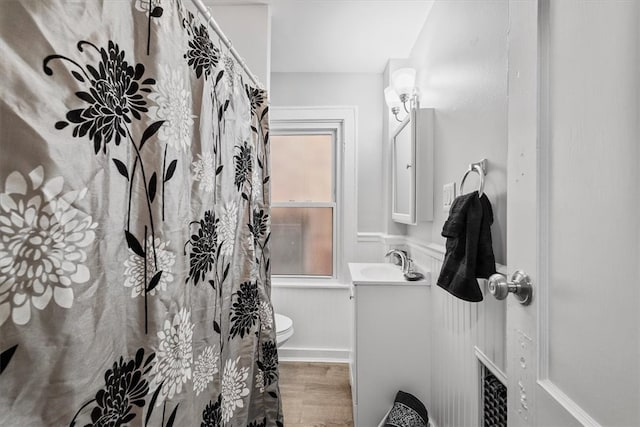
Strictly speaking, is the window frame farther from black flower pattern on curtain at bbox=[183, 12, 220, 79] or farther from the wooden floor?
black flower pattern on curtain at bbox=[183, 12, 220, 79]

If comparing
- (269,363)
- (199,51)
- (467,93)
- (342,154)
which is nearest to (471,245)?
(467,93)

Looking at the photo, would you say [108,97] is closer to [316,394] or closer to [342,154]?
[316,394]

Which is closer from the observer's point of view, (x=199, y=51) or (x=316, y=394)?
(x=199, y=51)

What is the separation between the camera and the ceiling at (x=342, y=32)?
199cm

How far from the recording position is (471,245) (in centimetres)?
118

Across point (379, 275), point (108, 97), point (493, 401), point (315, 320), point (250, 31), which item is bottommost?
point (315, 320)

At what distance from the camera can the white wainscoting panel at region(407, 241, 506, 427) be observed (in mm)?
1187

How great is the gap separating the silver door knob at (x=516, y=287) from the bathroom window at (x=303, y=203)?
87.8 inches

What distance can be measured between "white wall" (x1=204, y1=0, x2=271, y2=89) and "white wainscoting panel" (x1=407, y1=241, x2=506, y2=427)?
1.47 m

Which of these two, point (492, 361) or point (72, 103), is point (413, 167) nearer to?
point (492, 361)

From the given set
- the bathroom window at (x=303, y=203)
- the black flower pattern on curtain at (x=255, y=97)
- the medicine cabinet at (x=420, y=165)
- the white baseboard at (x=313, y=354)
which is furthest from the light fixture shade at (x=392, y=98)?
the white baseboard at (x=313, y=354)

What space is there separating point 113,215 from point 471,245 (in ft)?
3.50

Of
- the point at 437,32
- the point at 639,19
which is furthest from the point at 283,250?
the point at 639,19

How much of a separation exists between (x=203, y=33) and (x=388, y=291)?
1.51 meters
